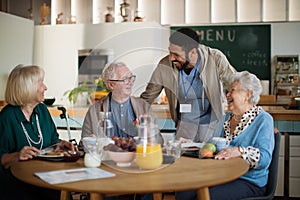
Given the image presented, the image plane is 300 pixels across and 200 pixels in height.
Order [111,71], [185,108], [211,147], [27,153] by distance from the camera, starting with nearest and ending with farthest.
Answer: [27,153] < [211,147] < [111,71] < [185,108]

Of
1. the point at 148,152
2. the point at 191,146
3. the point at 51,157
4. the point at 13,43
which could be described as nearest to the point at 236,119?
the point at 191,146

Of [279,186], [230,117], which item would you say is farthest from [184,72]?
[279,186]

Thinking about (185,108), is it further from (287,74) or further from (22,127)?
(287,74)

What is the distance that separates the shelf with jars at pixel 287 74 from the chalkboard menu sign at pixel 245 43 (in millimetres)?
143

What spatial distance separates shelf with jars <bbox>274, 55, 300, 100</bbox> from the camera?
6137 mm

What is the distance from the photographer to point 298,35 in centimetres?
616

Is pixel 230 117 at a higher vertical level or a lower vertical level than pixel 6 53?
lower

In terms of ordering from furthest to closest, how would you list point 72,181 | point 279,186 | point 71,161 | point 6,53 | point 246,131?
point 6,53 → point 279,186 → point 246,131 → point 71,161 → point 72,181

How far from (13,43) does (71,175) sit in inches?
159

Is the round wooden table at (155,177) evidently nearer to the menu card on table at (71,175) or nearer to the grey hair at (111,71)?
the menu card on table at (71,175)

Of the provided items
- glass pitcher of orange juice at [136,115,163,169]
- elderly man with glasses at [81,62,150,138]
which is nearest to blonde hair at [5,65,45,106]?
elderly man with glasses at [81,62,150,138]

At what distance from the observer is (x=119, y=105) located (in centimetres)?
249

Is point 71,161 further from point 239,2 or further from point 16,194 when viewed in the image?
point 239,2

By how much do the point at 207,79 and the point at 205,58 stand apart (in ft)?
0.46
